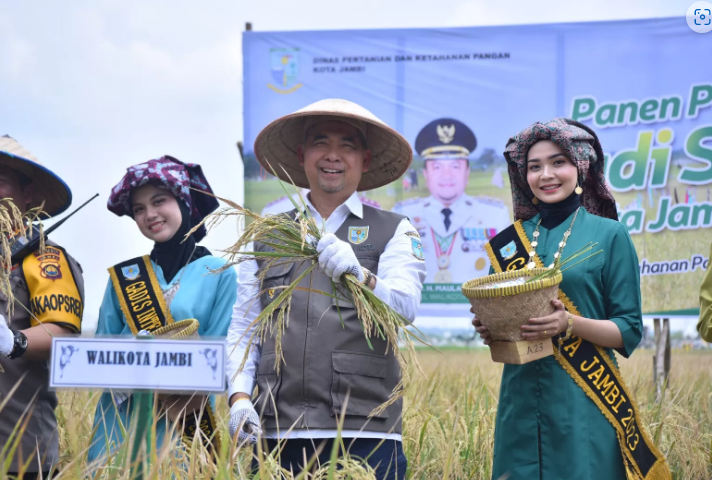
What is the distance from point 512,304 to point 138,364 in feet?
3.75

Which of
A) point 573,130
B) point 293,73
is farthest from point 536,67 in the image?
point 573,130

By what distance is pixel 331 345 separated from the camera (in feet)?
8.05

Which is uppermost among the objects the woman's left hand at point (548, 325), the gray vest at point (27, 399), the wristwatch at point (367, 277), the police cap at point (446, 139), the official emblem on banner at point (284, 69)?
the official emblem on banner at point (284, 69)

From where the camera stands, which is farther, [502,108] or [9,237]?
[502,108]

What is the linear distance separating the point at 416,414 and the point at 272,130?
1.84 meters

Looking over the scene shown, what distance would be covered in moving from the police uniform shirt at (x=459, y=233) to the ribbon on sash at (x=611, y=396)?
3.61 metres

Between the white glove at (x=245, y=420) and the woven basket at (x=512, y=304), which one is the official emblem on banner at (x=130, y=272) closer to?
the white glove at (x=245, y=420)

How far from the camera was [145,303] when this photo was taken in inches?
114

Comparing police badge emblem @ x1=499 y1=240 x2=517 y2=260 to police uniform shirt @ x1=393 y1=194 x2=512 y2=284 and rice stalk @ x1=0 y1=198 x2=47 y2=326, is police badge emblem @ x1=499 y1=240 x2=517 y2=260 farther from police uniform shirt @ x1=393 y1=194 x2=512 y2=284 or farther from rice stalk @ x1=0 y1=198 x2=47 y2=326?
police uniform shirt @ x1=393 y1=194 x2=512 y2=284

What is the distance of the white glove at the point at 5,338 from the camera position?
2.50 metres

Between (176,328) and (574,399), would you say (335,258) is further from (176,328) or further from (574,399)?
(574,399)

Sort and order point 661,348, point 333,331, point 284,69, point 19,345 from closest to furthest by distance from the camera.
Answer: point 333,331, point 19,345, point 661,348, point 284,69

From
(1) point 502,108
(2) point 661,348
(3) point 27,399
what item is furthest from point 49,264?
(2) point 661,348

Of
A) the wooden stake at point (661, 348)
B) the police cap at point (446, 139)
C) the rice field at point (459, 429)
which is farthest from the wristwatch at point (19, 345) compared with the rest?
the wooden stake at point (661, 348)
